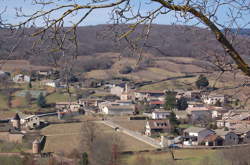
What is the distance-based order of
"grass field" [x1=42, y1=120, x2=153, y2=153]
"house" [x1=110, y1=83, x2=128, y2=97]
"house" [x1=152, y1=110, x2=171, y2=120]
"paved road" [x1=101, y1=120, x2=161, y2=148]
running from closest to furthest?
"grass field" [x1=42, y1=120, x2=153, y2=153], "paved road" [x1=101, y1=120, x2=161, y2=148], "house" [x1=152, y1=110, x2=171, y2=120], "house" [x1=110, y1=83, x2=128, y2=97]

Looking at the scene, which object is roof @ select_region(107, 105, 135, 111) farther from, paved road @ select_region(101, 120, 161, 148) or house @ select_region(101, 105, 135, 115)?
paved road @ select_region(101, 120, 161, 148)

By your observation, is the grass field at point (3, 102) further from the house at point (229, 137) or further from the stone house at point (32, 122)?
the house at point (229, 137)

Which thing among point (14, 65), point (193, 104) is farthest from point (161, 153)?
point (14, 65)

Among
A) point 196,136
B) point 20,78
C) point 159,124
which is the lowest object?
point 196,136

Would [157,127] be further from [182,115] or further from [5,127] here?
[5,127]

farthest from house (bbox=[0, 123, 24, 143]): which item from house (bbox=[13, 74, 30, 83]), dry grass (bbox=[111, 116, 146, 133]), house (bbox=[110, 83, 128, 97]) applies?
house (bbox=[13, 74, 30, 83])

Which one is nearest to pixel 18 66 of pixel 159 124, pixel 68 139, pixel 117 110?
pixel 117 110

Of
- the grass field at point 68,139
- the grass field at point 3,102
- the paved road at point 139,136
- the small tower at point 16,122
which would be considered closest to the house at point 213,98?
the paved road at point 139,136

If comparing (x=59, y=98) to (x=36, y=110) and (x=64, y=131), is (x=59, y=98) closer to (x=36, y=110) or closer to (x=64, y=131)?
(x=36, y=110)
